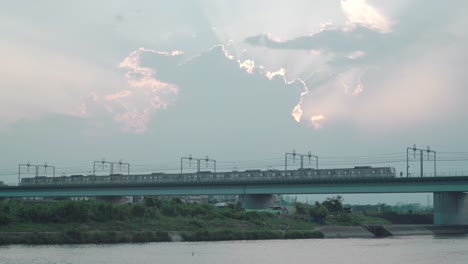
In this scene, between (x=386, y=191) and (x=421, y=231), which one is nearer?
(x=421, y=231)

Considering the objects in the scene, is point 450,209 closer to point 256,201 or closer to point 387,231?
point 387,231

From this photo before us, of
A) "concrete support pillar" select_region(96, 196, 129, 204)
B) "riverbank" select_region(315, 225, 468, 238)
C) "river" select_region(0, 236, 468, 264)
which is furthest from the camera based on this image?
"concrete support pillar" select_region(96, 196, 129, 204)

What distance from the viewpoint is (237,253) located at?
63406mm

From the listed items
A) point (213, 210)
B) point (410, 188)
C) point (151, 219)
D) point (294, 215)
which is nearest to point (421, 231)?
point (410, 188)

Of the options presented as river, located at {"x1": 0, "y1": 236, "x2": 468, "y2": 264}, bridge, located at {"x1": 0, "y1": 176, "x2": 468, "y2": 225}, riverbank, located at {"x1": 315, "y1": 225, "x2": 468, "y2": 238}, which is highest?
bridge, located at {"x1": 0, "y1": 176, "x2": 468, "y2": 225}

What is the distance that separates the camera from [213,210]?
9925cm

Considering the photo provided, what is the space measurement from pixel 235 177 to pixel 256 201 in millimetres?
8532

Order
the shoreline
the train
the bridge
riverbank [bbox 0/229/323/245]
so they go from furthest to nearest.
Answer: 1. the train
2. the bridge
3. the shoreline
4. riverbank [bbox 0/229/323/245]

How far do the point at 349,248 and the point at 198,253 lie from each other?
16.6 meters

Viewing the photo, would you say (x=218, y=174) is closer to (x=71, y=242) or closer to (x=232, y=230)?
(x=232, y=230)

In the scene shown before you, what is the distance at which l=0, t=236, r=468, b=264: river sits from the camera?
184ft

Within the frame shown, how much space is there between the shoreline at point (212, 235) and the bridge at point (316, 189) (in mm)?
4323

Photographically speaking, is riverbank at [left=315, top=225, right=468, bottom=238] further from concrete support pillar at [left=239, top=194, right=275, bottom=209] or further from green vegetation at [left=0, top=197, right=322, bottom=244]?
concrete support pillar at [left=239, top=194, right=275, bottom=209]

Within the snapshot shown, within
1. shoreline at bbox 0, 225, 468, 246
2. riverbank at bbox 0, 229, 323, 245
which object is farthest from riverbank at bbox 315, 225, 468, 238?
riverbank at bbox 0, 229, 323, 245
